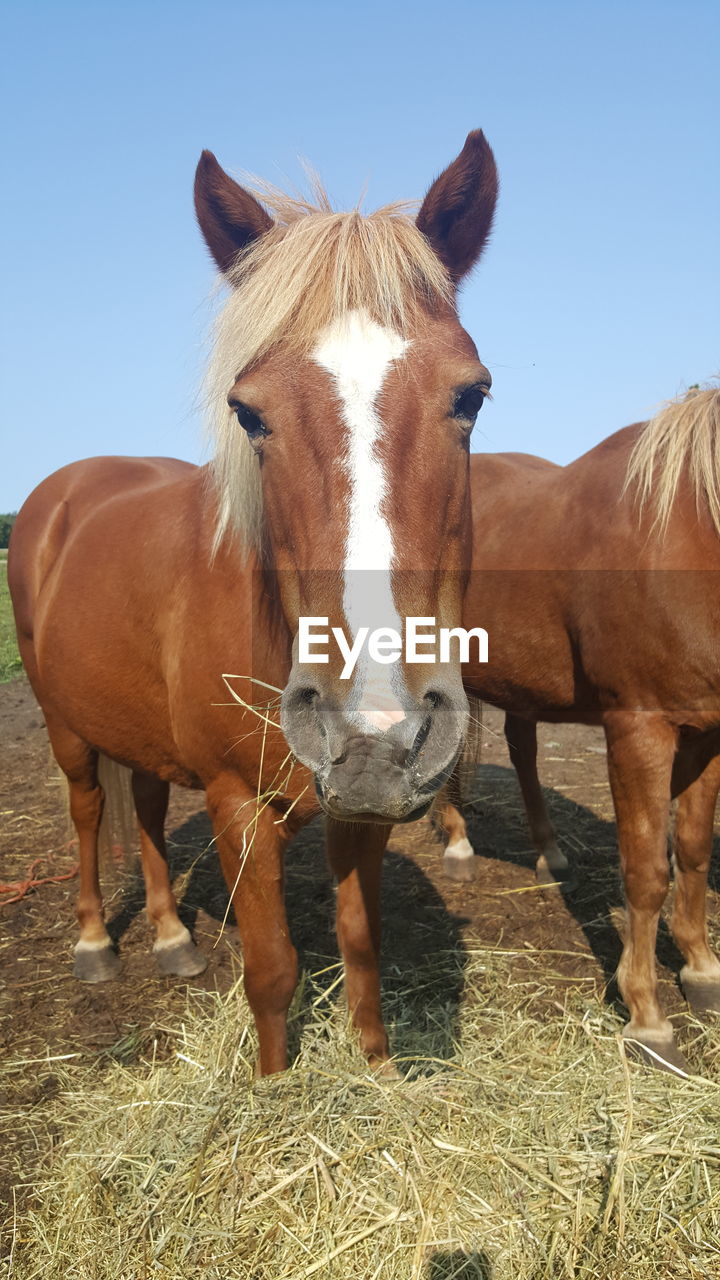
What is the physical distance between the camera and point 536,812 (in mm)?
4781

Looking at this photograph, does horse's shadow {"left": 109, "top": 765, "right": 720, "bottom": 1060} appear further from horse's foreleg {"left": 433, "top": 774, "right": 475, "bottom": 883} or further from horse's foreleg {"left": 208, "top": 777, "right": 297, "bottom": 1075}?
horse's foreleg {"left": 208, "top": 777, "right": 297, "bottom": 1075}

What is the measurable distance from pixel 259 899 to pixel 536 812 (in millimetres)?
2720

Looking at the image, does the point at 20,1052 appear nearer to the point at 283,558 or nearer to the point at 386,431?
the point at 283,558

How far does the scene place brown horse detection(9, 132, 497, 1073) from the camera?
161cm

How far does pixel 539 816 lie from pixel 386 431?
139 inches

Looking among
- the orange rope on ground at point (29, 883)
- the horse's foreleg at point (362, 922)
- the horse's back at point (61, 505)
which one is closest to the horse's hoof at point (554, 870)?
the horse's foreleg at point (362, 922)

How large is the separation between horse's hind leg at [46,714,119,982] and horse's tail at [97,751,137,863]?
0.06m

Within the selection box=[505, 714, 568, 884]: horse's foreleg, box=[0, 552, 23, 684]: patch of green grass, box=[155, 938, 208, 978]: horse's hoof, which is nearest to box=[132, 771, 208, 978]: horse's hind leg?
box=[155, 938, 208, 978]: horse's hoof

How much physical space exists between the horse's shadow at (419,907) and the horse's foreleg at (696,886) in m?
0.32

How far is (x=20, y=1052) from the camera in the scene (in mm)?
3094

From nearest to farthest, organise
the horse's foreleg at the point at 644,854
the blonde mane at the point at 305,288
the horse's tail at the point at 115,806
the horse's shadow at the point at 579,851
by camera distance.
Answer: the blonde mane at the point at 305,288
the horse's foreleg at the point at 644,854
the horse's shadow at the point at 579,851
the horse's tail at the point at 115,806

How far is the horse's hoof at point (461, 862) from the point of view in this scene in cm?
472

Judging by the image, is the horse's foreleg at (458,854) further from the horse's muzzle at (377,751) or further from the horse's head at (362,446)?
the horse's muzzle at (377,751)

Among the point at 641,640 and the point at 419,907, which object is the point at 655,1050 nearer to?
the point at 641,640
